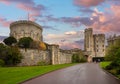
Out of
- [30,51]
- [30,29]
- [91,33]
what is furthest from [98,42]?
[30,51]

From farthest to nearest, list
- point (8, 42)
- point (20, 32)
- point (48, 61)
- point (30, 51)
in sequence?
point (20, 32), point (8, 42), point (48, 61), point (30, 51)

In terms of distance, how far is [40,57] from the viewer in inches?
2980

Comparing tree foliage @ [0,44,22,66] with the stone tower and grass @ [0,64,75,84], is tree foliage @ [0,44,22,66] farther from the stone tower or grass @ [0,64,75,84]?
the stone tower

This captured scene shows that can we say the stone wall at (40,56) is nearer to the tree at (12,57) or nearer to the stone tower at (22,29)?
the tree at (12,57)

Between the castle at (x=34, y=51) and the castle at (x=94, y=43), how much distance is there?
62486mm

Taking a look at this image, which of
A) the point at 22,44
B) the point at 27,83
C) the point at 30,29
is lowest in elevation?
the point at 27,83

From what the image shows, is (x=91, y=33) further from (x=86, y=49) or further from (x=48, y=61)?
(x=48, y=61)

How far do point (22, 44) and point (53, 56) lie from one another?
11.0m

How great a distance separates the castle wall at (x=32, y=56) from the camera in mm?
68219

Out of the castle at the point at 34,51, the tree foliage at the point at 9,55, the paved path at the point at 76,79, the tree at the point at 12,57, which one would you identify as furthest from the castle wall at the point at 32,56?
the paved path at the point at 76,79

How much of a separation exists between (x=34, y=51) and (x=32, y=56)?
202 centimetres

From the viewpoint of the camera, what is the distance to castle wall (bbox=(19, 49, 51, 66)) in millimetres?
68219

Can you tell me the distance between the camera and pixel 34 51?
72.9m

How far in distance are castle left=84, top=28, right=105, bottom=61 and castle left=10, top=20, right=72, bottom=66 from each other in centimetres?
6249
